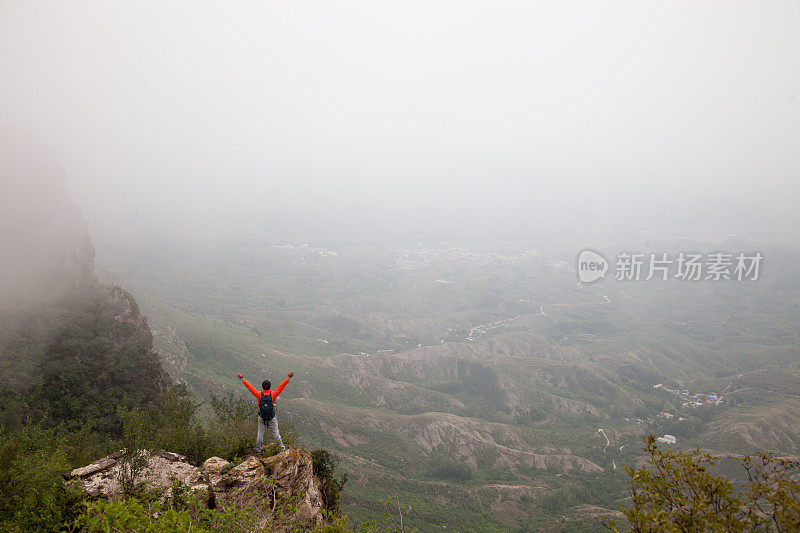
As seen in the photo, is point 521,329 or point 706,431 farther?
point 521,329

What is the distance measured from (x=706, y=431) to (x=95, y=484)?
119 meters

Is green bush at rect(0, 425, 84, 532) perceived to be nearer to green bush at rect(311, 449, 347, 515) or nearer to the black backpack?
the black backpack

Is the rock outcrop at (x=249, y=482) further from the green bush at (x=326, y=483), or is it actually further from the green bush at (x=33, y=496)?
the green bush at (x=33, y=496)

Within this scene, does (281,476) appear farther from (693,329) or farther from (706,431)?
(693,329)

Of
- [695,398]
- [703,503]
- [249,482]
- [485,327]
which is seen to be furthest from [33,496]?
[485,327]

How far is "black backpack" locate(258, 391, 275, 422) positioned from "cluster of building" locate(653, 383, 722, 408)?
133m

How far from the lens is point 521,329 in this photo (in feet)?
568

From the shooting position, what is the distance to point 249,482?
14.7m

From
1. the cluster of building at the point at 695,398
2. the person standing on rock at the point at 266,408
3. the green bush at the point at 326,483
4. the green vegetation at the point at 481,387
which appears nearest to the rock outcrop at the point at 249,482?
the person standing on rock at the point at 266,408

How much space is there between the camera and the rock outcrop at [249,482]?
45.8 feet

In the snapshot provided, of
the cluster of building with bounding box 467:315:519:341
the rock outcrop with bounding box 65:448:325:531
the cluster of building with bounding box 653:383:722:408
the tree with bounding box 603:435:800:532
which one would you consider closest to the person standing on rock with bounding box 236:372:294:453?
the rock outcrop with bounding box 65:448:325:531

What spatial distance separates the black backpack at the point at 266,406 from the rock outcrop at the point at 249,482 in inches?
67.5

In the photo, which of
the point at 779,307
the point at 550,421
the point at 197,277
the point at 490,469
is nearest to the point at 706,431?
the point at 550,421

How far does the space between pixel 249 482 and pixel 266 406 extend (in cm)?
301
